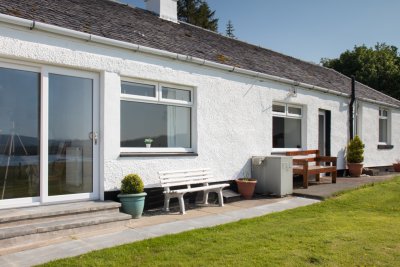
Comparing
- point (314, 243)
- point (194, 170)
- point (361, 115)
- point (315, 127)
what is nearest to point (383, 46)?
point (361, 115)

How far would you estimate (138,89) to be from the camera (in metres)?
7.77

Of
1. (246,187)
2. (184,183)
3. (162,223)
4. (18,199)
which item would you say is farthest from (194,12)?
(18,199)

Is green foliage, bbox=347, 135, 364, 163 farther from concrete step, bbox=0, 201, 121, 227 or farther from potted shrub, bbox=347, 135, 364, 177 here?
concrete step, bbox=0, 201, 121, 227

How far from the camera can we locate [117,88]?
7234 mm

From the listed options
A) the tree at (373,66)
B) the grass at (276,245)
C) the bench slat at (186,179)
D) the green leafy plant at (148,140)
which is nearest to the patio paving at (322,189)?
the grass at (276,245)

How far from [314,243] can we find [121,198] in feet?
11.4

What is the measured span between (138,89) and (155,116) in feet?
2.47

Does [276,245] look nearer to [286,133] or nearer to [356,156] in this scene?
[286,133]

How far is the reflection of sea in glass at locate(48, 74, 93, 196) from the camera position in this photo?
6484 mm

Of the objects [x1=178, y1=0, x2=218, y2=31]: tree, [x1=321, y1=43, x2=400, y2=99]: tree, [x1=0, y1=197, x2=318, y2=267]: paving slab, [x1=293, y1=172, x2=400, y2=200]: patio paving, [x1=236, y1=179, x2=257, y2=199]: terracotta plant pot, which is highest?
[x1=178, y1=0, x2=218, y2=31]: tree

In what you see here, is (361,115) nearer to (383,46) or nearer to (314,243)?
(314,243)

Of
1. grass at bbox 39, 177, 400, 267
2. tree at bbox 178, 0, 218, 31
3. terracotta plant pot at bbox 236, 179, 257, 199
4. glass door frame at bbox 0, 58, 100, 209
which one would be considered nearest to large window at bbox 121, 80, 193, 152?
glass door frame at bbox 0, 58, 100, 209

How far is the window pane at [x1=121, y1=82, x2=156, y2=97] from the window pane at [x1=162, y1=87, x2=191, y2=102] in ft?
1.07

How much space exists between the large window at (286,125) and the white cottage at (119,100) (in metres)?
0.05
